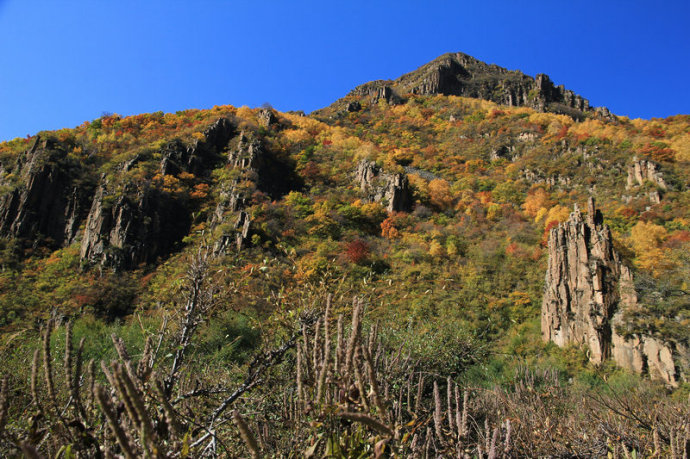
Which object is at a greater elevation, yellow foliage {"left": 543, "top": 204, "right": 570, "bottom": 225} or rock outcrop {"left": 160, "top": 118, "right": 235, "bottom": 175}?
rock outcrop {"left": 160, "top": 118, "right": 235, "bottom": 175}

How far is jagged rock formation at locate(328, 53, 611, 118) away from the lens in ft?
220

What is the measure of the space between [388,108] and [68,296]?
5812cm

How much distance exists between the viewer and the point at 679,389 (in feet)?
34.8

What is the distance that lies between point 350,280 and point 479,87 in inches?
3298

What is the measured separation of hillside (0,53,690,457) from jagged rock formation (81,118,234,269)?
14 centimetres

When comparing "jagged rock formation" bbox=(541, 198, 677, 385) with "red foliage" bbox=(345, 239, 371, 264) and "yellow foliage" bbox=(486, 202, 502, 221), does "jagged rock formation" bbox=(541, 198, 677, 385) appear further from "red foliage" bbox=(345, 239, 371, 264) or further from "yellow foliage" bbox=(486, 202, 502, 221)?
"yellow foliage" bbox=(486, 202, 502, 221)

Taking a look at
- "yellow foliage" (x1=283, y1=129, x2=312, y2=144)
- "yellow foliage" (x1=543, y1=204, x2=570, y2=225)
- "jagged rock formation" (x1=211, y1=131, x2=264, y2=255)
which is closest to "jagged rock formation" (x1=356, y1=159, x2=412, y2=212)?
"jagged rock formation" (x1=211, y1=131, x2=264, y2=255)

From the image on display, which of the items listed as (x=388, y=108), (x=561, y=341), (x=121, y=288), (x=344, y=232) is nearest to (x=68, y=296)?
(x=121, y=288)

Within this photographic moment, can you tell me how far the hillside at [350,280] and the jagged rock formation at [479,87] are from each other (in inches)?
894

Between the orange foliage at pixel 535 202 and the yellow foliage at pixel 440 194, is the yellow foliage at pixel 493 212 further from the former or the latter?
the yellow foliage at pixel 440 194

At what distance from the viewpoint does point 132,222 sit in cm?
2380

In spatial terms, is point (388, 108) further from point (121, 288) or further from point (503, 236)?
point (121, 288)

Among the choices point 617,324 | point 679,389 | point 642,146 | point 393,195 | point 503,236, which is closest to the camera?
point 679,389

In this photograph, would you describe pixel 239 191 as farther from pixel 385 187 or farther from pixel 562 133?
pixel 562 133
